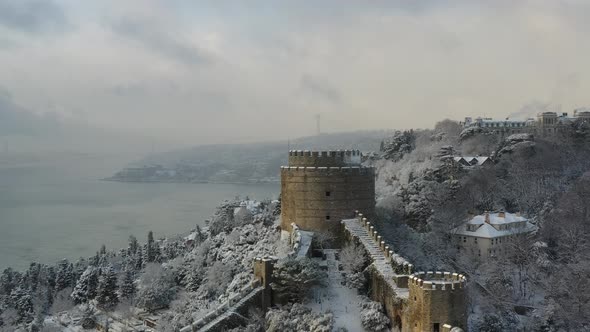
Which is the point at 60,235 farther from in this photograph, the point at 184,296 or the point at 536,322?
the point at 536,322

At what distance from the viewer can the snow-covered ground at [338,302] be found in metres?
19.0

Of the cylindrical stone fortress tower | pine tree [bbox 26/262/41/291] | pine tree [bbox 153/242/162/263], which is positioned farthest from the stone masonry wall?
pine tree [bbox 26/262/41/291]

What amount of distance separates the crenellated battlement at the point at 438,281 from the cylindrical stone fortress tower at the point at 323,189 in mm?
7659

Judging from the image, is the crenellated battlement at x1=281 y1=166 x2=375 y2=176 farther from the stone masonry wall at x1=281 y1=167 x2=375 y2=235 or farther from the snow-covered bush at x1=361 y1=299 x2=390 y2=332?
the snow-covered bush at x1=361 y1=299 x2=390 y2=332

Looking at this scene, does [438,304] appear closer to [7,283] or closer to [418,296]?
[418,296]

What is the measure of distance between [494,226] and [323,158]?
1944 centimetres

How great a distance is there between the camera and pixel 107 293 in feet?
122

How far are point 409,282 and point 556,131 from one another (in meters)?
52.7

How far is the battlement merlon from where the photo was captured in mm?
24969

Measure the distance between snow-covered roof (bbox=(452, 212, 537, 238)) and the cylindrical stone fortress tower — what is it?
17.0 meters

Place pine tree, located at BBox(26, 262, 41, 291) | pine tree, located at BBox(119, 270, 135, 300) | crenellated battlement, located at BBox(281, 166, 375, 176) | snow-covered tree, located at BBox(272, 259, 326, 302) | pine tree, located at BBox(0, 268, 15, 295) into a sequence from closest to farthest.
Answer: snow-covered tree, located at BBox(272, 259, 326, 302), crenellated battlement, located at BBox(281, 166, 375, 176), pine tree, located at BBox(119, 270, 135, 300), pine tree, located at BBox(26, 262, 41, 291), pine tree, located at BBox(0, 268, 15, 295)

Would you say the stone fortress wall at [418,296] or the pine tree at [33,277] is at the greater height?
the stone fortress wall at [418,296]

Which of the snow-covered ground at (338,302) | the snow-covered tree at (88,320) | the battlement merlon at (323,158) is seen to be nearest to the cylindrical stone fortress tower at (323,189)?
the battlement merlon at (323,158)

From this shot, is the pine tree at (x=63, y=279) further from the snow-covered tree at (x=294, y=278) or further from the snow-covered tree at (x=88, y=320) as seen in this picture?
the snow-covered tree at (x=294, y=278)
